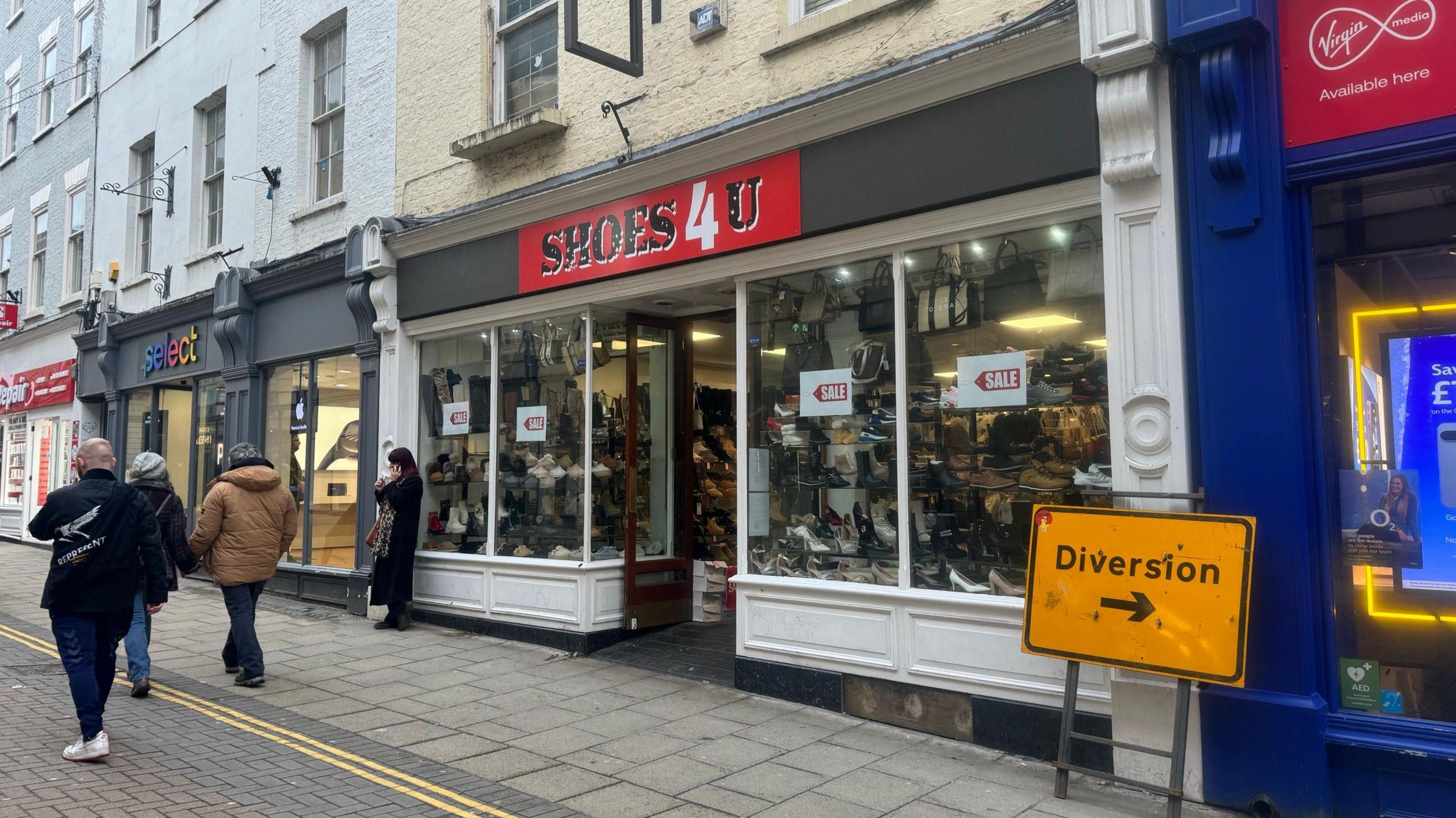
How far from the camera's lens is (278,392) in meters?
12.3

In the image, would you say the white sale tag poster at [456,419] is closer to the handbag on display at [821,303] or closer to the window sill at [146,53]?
the handbag on display at [821,303]

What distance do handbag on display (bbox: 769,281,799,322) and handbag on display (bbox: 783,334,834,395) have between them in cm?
23

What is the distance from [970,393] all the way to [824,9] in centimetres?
306

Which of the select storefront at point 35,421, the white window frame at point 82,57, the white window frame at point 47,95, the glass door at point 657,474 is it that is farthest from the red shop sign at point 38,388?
the glass door at point 657,474

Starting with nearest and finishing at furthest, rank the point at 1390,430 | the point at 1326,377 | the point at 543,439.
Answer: the point at 1326,377 → the point at 1390,430 → the point at 543,439

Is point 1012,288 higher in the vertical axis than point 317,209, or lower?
lower

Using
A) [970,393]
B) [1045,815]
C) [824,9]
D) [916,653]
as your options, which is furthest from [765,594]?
[824,9]

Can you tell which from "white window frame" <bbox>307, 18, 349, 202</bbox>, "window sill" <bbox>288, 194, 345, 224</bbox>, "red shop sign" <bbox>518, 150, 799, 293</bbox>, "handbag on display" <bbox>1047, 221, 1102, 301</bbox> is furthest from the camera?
"white window frame" <bbox>307, 18, 349, 202</bbox>

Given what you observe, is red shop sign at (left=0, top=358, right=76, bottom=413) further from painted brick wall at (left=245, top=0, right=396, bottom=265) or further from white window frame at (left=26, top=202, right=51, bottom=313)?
painted brick wall at (left=245, top=0, right=396, bottom=265)

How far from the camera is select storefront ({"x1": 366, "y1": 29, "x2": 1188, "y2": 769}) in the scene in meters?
5.61

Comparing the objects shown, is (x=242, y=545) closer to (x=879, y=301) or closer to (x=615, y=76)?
(x=615, y=76)

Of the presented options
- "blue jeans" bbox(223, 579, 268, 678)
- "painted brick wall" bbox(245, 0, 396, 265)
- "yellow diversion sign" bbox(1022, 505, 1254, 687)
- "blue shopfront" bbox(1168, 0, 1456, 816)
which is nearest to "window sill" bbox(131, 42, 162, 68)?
"painted brick wall" bbox(245, 0, 396, 265)

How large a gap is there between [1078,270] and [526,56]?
20.2ft

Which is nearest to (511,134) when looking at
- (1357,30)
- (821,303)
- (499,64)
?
(499,64)
